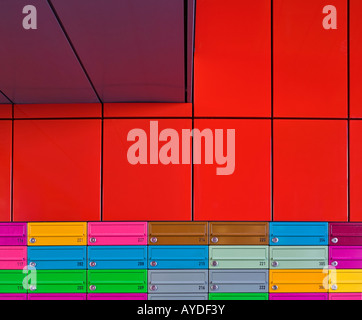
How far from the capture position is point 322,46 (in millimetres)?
2926

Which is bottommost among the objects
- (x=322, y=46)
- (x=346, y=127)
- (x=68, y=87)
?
(x=346, y=127)

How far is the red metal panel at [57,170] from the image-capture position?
2.88 m

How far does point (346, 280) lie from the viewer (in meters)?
2.88

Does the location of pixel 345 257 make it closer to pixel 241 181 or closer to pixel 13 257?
pixel 241 181

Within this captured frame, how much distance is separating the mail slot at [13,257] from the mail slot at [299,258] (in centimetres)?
197

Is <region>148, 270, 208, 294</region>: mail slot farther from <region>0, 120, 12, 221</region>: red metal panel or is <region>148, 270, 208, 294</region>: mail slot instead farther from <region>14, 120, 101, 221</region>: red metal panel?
<region>0, 120, 12, 221</region>: red metal panel

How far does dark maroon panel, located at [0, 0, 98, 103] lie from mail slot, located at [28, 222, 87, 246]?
980 millimetres

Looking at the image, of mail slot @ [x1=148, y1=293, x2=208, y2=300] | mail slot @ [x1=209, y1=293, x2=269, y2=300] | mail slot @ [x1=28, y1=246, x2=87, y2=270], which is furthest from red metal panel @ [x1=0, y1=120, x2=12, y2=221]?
mail slot @ [x1=209, y1=293, x2=269, y2=300]

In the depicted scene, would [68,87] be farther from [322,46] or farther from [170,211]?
[322,46]

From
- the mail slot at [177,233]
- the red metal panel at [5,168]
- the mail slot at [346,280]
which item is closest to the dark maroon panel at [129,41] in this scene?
the red metal panel at [5,168]

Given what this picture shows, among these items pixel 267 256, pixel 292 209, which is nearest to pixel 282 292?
pixel 267 256

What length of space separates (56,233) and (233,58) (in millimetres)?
1991

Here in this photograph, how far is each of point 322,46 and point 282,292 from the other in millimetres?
1995

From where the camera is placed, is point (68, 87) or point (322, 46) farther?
point (322, 46)
